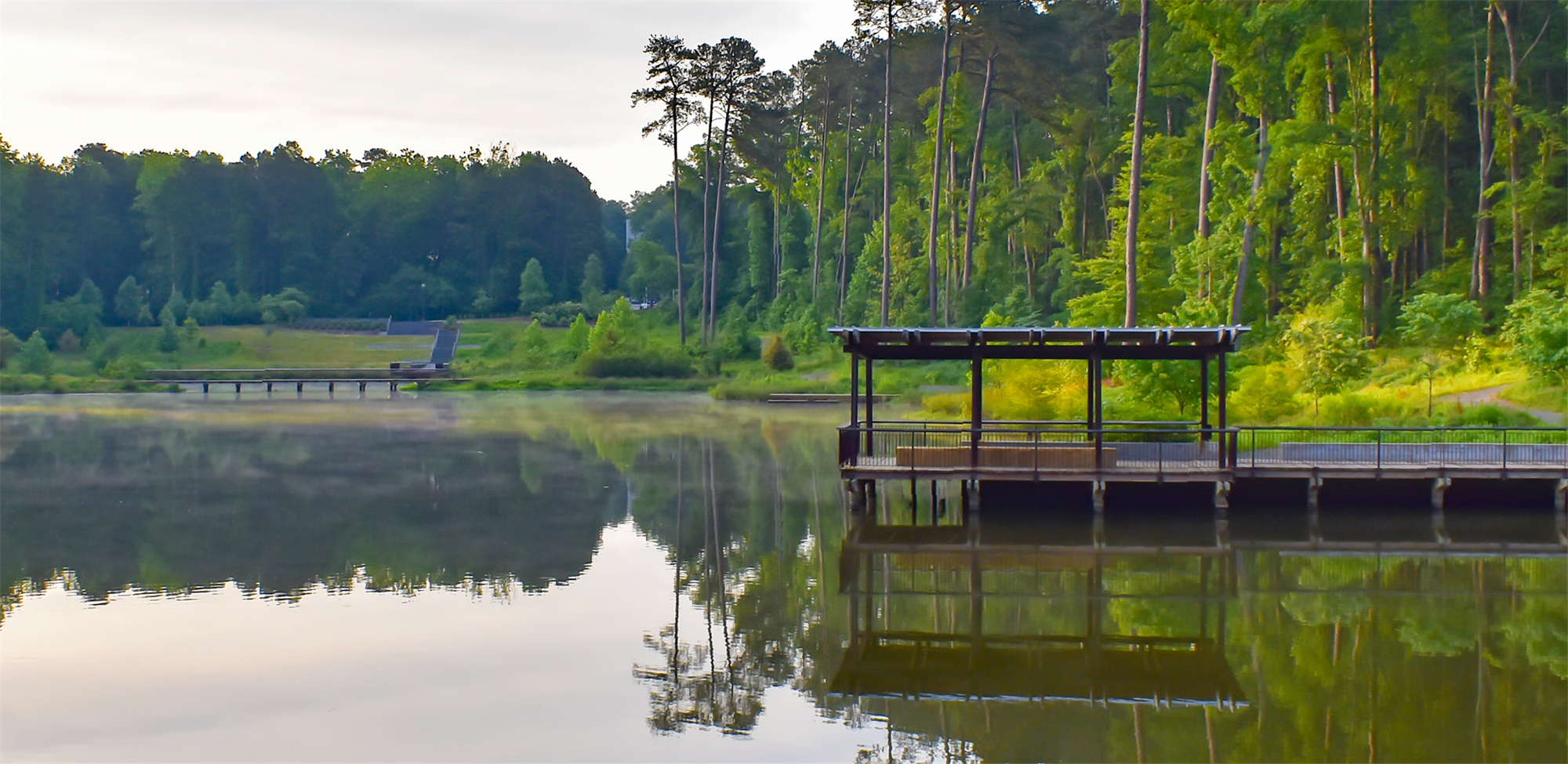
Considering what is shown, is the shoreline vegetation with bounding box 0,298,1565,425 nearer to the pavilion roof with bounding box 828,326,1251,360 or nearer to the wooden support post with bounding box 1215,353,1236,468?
the pavilion roof with bounding box 828,326,1251,360

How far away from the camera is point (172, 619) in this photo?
16094mm

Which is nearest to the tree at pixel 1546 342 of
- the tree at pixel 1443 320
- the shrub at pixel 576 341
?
the tree at pixel 1443 320

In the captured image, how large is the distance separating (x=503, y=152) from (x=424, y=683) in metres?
118

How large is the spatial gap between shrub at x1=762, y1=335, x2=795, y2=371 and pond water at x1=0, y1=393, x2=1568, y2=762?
3797 cm

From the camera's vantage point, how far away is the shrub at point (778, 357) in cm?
6612

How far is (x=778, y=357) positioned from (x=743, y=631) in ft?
166

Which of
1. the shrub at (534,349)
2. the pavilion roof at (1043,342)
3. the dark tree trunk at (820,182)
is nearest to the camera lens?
the pavilion roof at (1043,342)

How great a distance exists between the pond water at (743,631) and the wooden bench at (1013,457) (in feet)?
3.41

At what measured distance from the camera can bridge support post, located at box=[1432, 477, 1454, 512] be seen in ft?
74.8

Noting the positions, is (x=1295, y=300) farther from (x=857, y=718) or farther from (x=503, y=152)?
(x=503, y=152)

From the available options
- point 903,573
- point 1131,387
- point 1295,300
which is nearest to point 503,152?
point 1295,300

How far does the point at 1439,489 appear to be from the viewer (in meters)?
23.0

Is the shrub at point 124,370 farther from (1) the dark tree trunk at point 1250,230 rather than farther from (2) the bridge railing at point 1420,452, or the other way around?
(2) the bridge railing at point 1420,452

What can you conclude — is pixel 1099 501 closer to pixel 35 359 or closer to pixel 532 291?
pixel 35 359
